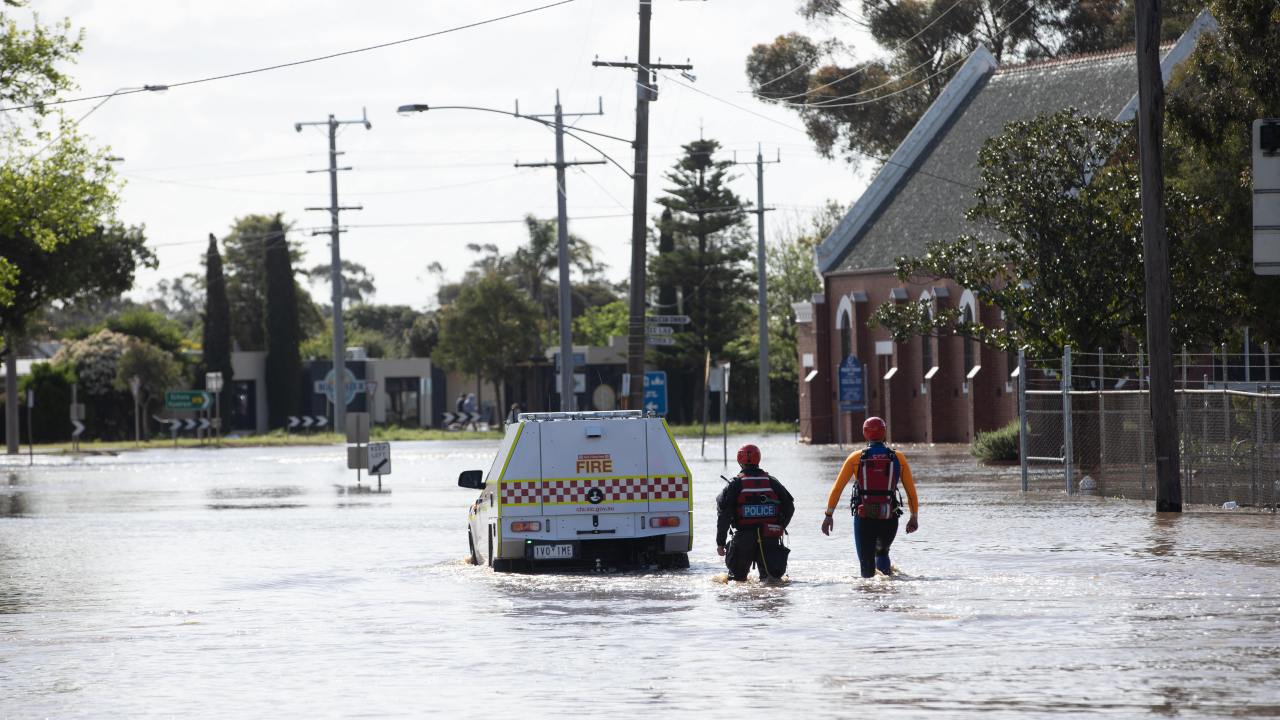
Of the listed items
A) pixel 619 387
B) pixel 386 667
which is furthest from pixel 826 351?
pixel 386 667

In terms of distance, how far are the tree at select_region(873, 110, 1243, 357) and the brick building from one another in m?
16.6

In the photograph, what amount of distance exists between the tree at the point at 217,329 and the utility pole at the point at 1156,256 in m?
70.5

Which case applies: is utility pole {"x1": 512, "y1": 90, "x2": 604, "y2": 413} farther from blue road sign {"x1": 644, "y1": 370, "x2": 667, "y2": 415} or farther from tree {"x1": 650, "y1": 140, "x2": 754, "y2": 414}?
tree {"x1": 650, "y1": 140, "x2": 754, "y2": 414}

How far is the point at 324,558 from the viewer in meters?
21.8

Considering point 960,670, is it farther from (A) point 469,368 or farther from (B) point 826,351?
(A) point 469,368

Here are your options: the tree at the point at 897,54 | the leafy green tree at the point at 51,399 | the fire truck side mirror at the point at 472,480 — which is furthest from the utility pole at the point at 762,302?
the fire truck side mirror at the point at 472,480

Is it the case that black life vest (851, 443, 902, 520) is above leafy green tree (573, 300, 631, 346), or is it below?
below

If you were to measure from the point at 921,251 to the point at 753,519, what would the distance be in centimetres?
4379

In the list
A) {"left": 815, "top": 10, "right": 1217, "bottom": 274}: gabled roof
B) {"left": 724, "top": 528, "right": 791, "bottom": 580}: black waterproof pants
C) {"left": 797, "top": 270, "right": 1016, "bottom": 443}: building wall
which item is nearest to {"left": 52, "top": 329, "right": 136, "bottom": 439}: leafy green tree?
{"left": 797, "top": 270, "right": 1016, "bottom": 443}: building wall

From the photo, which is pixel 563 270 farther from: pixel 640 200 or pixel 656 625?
pixel 656 625

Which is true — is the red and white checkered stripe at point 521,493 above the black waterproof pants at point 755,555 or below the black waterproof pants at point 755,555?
above

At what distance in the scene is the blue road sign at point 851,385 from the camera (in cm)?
5631

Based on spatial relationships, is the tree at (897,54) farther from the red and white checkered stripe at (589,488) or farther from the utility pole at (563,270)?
the red and white checkered stripe at (589,488)

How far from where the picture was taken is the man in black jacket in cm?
1709
